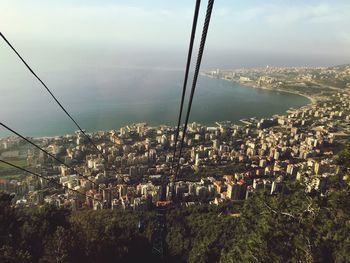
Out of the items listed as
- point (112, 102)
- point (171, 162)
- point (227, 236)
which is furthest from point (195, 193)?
point (112, 102)

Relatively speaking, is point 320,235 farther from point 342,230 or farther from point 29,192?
point 29,192

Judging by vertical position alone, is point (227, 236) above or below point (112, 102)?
above

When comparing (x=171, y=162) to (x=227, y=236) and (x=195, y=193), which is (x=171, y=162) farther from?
(x=227, y=236)

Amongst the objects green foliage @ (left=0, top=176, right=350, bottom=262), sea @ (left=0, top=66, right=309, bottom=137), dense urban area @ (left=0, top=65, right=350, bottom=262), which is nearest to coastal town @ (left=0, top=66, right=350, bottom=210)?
dense urban area @ (left=0, top=65, right=350, bottom=262)

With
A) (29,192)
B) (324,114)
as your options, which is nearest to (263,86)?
(324,114)

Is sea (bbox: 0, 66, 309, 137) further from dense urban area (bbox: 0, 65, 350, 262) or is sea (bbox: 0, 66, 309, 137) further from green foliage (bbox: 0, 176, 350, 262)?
green foliage (bbox: 0, 176, 350, 262)

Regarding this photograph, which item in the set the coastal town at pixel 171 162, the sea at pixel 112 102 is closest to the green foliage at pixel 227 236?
the coastal town at pixel 171 162
